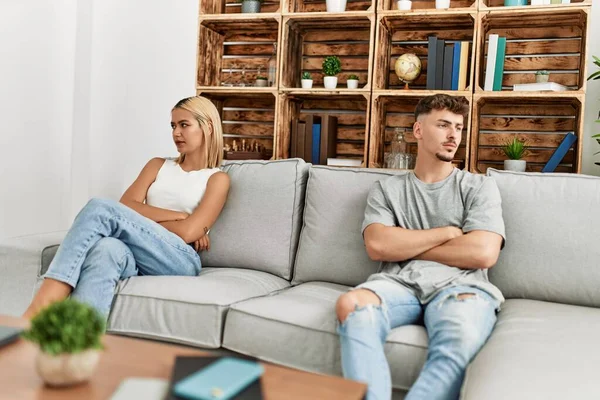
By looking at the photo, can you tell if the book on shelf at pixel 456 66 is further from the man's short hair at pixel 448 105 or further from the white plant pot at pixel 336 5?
the man's short hair at pixel 448 105

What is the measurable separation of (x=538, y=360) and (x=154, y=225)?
1.37 meters

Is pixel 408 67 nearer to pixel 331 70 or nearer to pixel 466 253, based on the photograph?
pixel 331 70

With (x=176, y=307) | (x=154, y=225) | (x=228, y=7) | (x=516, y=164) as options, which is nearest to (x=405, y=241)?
(x=176, y=307)

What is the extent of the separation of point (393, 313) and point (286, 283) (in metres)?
0.70

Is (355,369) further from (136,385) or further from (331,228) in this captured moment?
(331,228)

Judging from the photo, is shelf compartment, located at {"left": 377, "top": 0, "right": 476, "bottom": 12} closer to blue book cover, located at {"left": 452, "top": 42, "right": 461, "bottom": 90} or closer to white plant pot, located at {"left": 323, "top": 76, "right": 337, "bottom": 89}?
blue book cover, located at {"left": 452, "top": 42, "right": 461, "bottom": 90}

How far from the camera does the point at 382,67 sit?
10.9 ft

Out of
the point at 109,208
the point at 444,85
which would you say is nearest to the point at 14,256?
the point at 109,208

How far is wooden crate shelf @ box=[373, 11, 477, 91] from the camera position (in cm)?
320

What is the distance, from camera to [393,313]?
5.82ft

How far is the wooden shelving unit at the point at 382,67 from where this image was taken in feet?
10.2

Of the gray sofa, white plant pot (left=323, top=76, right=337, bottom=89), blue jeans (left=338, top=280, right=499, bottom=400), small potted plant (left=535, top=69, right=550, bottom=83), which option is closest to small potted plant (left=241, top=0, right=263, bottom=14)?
white plant pot (left=323, top=76, right=337, bottom=89)

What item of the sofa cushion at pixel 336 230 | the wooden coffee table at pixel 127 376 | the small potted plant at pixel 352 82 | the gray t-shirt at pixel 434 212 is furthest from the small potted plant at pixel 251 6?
the wooden coffee table at pixel 127 376

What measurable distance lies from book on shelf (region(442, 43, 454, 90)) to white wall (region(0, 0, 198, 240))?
1.68 meters
